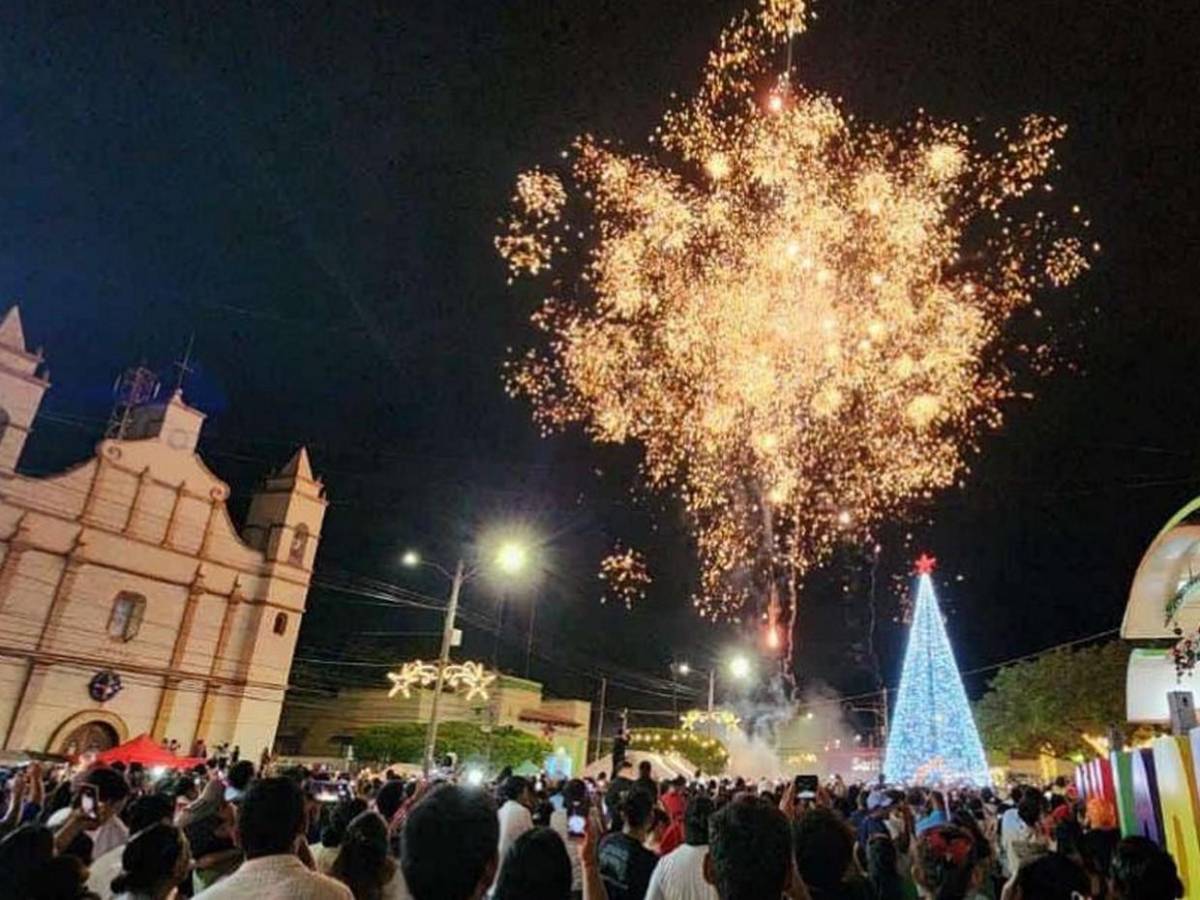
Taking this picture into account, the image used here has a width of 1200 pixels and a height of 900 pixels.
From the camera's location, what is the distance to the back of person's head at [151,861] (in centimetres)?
372

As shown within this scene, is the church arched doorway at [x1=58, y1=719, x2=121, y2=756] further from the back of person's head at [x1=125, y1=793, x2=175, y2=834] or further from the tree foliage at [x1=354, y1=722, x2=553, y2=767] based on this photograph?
the back of person's head at [x1=125, y1=793, x2=175, y2=834]

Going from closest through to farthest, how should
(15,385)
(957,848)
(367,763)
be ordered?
1. (957,848)
2. (15,385)
3. (367,763)

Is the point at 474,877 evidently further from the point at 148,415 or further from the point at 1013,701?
the point at 1013,701

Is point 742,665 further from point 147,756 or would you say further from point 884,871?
point 884,871

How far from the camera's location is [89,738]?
93.2ft

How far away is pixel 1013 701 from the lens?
38.2m

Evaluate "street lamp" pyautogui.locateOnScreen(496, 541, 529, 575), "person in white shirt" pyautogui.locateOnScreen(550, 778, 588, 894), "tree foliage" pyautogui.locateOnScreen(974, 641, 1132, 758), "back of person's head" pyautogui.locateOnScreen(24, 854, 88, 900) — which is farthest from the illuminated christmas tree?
"back of person's head" pyautogui.locateOnScreen(24, 854, 88, 900)

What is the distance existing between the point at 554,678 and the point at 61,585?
3112 cm

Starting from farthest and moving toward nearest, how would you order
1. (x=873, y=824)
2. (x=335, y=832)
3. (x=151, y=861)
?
(x=873, y=824) → (x=335, y=832) → (x=151, y=861)

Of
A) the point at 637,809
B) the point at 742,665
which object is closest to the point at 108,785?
the point at 637,809

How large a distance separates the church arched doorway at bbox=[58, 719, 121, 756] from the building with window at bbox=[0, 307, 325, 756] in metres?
0.05

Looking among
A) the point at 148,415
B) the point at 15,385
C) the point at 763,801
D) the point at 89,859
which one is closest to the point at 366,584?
the point at 148,415

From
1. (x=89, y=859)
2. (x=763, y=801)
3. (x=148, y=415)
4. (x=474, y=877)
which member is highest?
(x=148, y=415)

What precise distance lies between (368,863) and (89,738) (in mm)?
30850
